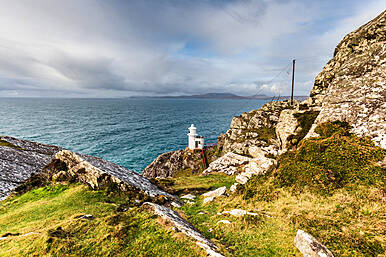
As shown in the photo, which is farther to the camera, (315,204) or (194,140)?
(194,140)

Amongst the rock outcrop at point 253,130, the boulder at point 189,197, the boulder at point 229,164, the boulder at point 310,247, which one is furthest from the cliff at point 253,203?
the rock outcrop at point 253,130

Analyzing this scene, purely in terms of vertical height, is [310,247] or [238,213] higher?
[310,247]

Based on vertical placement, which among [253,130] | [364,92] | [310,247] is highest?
[364,92]

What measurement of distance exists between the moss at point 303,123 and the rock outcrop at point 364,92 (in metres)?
3.37

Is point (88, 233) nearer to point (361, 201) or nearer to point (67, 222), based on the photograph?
point (67, 222)

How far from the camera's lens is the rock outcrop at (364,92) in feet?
34.8

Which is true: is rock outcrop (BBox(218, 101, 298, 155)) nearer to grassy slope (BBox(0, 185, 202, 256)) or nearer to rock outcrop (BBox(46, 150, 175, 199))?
rock outcrop (BBox(46, 150, 175, 199))

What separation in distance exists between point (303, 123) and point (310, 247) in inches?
668

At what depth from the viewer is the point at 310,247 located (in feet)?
16.6

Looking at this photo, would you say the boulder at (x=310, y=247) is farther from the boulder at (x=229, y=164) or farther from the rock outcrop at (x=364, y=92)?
the boulder at (x=229, y=164)

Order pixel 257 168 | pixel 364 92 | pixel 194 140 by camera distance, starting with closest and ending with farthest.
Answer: pixel 364 92
pixel 257 168
pixel 194 140

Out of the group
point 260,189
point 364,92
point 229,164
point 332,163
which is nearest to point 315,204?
point 260,189

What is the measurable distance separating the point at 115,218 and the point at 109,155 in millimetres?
52165

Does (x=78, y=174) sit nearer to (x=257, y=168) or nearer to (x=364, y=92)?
(x=257, y=168)
